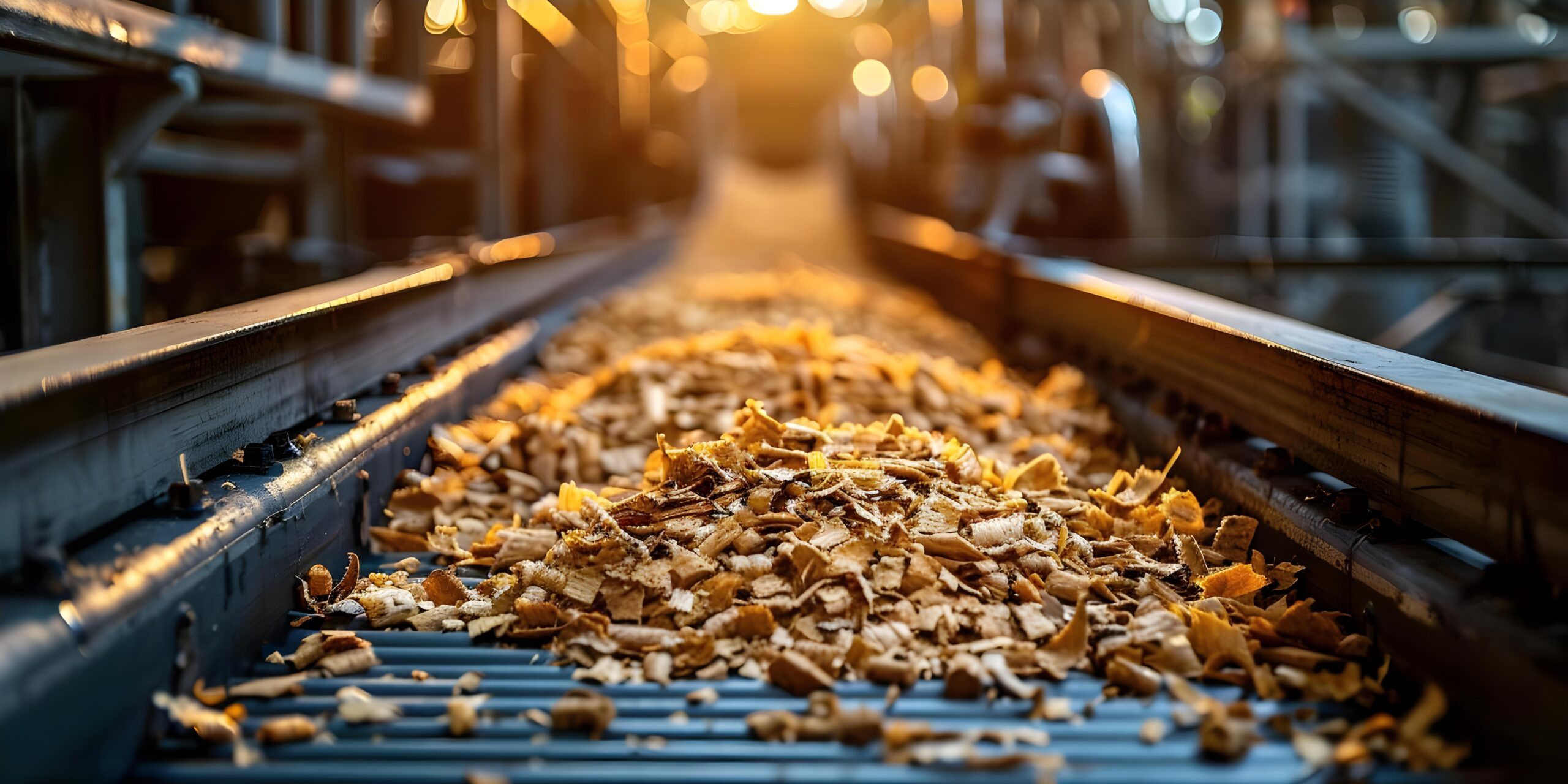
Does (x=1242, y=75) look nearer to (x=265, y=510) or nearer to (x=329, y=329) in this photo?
(x=329, y=329)

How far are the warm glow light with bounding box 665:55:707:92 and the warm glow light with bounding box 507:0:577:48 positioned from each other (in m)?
5.09

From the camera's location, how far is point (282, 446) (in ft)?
6.40

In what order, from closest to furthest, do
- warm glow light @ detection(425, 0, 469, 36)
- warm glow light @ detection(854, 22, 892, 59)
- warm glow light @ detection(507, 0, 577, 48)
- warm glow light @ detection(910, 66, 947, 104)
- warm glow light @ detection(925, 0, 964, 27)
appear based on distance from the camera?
warm glow light @ detection(507, 0, 577, 48) < warm glow light @ detection(425, 0, 469, 36) < warm glow light @ detection(925, 0, 964, 27) < warm glow light @ detection(910, 66, 947, 104) < warm glow light @ detection(854, 22, 892, 59)

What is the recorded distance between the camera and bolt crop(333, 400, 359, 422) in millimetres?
2273

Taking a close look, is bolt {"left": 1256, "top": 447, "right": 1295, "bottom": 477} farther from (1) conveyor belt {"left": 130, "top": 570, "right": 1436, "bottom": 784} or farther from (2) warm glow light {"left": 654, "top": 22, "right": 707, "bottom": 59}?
(2) warm glow light {"left": 654, "top": 22, "right": 707, "bottom": 59}

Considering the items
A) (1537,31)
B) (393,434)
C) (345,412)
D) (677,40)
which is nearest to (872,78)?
(677,40)

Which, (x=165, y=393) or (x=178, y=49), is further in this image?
(x=178, y=49)

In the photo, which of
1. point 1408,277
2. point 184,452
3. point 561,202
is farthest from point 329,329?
point 561,202

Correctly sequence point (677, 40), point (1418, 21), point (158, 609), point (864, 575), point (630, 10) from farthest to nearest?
point (1418, 21), point (677, 40), point (630, 10), point (864, 575), point (158, 609)

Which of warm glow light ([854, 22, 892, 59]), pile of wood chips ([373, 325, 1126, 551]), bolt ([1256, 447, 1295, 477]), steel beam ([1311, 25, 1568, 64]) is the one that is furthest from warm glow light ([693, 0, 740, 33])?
bolt ([1256, 447, 1295, 477])

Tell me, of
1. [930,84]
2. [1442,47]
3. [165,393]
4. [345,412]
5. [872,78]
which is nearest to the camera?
[165,393]

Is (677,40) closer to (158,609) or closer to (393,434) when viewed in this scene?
(393,434)

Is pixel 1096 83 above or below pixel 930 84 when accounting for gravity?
below

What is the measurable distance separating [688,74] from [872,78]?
7.34 feet
